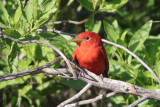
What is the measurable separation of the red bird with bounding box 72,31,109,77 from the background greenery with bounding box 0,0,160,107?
0.10m

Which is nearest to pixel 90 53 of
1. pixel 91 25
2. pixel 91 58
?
pixel 91 58

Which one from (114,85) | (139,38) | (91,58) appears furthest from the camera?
(91,58)

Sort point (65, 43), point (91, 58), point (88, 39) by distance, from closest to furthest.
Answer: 1. point (65, 43)
2. point (91, 58)
3. point (88, 39)

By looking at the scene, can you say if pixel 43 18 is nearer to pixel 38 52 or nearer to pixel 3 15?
pixel 3 15

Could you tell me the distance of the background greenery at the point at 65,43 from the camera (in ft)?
9.80

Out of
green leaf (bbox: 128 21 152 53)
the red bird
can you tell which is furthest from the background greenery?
the red bird

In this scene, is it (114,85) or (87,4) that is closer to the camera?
(114,85)

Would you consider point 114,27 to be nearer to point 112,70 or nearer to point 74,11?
point 112,70

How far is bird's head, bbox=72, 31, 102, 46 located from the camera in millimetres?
4039

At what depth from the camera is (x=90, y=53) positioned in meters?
4.07

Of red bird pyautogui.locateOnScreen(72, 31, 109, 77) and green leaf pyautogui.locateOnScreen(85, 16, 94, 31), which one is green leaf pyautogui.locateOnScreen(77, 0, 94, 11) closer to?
green leaf pyautogui.locateOnScreen(85, 16, 94, 31)

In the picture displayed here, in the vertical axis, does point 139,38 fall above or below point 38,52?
above

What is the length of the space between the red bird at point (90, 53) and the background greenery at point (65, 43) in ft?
0.33

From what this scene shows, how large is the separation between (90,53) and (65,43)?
89cm
